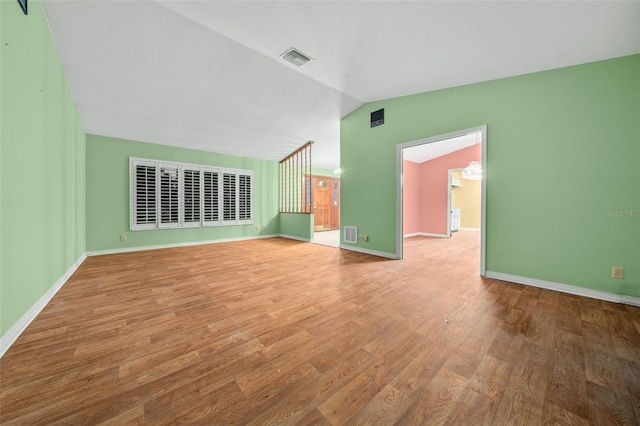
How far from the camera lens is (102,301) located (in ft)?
7.43

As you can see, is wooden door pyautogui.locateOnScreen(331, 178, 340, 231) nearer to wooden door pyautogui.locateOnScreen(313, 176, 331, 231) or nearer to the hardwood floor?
wooden door pyautogui.locateOnScreen(313, 176, 331, 231)

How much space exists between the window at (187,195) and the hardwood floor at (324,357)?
8.78ft

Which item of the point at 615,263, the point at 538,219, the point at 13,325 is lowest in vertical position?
the point at 13,325

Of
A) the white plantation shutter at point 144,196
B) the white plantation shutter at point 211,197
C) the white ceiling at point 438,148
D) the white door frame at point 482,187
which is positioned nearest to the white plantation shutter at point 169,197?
the white plantation shutter at point 144,196

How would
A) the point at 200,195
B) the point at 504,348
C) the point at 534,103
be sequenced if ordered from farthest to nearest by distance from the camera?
the point at 200,195 < the point at 534,103 < the point at 504,348

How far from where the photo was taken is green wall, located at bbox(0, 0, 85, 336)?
4.93 feet

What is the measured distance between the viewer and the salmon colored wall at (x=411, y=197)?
6953 millimetres

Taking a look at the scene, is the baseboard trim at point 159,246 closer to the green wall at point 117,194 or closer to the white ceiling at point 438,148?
the green wall at point 117,194

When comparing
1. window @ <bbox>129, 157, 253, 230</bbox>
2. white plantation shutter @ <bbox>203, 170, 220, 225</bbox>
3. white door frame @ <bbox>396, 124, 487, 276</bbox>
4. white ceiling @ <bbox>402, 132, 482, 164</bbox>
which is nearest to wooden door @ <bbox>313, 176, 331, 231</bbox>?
window @ <bbox>129, 157, 253, 230</bbox>

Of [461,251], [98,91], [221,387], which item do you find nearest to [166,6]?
[98,91]

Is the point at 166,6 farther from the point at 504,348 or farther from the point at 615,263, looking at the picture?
the point at 615,263

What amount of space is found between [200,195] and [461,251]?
6016 millimetres

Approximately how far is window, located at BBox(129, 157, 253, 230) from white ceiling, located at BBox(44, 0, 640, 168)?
1.31 meters

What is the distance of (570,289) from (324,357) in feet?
9.36
